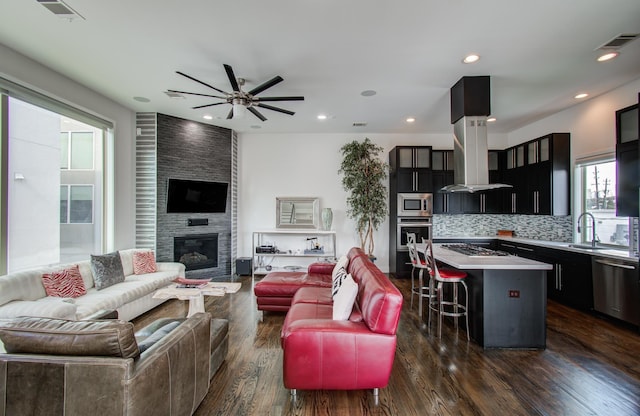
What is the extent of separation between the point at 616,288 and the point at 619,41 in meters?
2.88

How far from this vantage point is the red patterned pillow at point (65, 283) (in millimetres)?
2973

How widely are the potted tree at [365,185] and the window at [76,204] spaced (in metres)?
4.50

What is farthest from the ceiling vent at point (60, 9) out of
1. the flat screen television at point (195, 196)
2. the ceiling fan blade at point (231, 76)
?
the flat screen television at point (195, 196)

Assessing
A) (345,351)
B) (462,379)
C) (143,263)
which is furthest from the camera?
(143,263)

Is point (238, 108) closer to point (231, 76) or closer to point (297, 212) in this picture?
point (231, 76)

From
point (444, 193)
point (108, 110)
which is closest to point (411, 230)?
point (444, 193)

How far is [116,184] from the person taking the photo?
4.63 metres

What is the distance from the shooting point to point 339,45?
2855 mm

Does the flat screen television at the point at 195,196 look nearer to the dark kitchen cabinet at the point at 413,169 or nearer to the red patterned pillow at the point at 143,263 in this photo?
→ the red patterned pillow at the point at 143,263

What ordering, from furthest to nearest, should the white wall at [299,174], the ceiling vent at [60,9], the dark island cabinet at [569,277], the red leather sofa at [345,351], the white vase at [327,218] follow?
the white wall at [299,174]
the white vase at [327,218]
the dark island cabinet at [569,277]
the ceiling vent at [60,9]
the red leather sofa at [345,351]

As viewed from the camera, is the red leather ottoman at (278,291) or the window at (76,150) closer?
the red leather ottoman at (278,291)

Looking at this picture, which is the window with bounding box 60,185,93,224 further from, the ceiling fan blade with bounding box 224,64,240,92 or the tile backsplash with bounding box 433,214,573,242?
the tile backsplash with bounding box 433,214,573,242

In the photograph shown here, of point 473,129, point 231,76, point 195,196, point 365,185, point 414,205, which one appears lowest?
point 414,205

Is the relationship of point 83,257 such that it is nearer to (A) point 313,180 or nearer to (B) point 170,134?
(B) point 170,134
